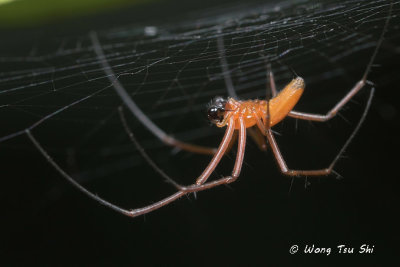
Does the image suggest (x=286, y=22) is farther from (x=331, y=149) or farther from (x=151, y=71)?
(x=331, y=149)

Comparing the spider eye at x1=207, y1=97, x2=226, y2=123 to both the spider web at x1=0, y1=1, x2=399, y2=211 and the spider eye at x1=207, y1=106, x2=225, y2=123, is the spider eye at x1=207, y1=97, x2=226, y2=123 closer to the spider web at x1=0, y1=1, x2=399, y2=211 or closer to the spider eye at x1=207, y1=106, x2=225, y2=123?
the spider eye at x1=207, y1=106, x2=225, y2=123

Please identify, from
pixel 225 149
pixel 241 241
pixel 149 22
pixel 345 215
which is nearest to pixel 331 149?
pixel 345 215

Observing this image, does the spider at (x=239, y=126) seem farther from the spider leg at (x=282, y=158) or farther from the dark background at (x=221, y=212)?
the dark background at (x=221, y=212)

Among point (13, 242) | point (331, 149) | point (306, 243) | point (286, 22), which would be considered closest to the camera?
point (286, 22)

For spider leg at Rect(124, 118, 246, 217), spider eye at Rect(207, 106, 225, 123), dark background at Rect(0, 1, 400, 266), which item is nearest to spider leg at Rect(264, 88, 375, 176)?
spider leg at Rect(124, 118, 246, 217)

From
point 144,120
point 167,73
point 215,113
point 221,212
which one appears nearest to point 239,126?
point 215,113

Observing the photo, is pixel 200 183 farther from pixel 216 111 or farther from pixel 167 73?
pixel 167 73
